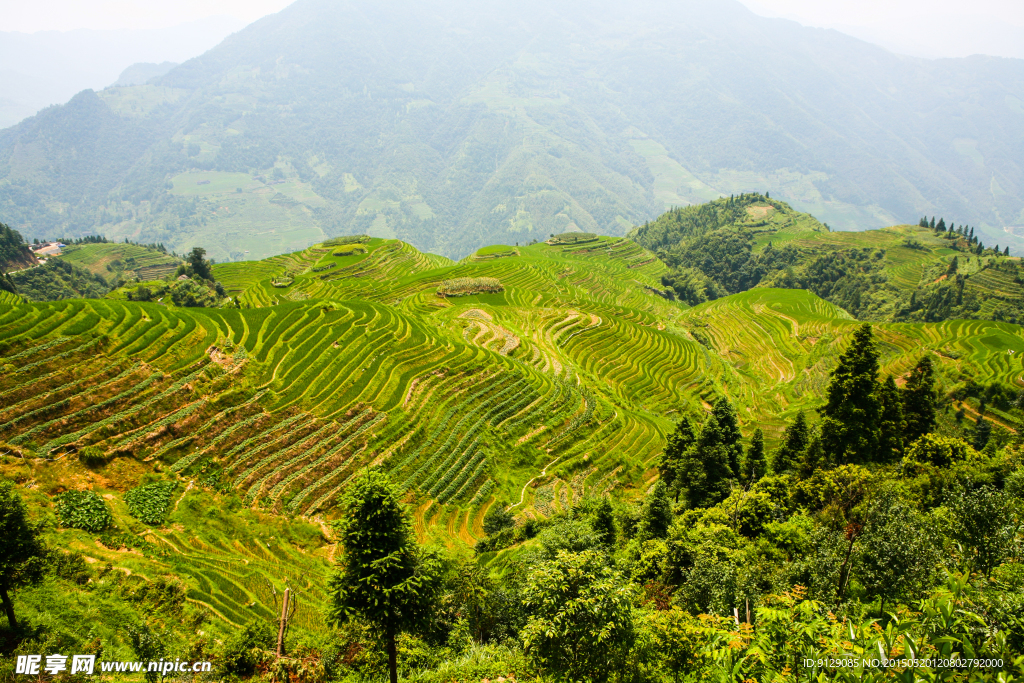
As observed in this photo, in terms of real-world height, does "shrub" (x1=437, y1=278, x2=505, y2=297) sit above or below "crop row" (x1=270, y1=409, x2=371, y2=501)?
above

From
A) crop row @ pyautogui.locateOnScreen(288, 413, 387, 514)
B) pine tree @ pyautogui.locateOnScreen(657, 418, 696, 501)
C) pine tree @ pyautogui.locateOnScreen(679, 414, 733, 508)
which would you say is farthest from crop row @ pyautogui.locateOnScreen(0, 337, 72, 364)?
pine tree @ pyautogui.locateOnScreen(657, 418, 696, 501)

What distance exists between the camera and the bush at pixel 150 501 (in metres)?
21.8


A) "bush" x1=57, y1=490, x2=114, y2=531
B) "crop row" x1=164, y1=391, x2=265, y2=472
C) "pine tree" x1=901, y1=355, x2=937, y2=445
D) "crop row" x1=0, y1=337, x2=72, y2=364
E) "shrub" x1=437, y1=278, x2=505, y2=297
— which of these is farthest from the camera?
"shrub" x1=437, y1=278, x2=505, y2=297

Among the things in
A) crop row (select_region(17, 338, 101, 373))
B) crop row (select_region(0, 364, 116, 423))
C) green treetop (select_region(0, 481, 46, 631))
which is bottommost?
green treetop (select_region(0, 481, 46, 631))

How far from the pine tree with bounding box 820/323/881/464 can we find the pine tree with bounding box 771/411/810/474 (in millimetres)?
3903

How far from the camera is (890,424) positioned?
3769 centimetres

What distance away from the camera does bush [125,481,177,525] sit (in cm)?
2175

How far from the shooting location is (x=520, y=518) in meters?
33.6

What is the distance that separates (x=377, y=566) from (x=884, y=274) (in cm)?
18568

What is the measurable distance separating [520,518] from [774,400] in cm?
5495

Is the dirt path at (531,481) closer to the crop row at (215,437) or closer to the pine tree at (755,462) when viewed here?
the pine tree at (755,462)

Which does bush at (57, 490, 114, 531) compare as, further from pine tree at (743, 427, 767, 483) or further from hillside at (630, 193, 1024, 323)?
hillside at (630, 193, 1024, 323)

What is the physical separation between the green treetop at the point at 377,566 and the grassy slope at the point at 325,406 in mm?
9041

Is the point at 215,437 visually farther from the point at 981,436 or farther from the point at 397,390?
the point at 981,436
